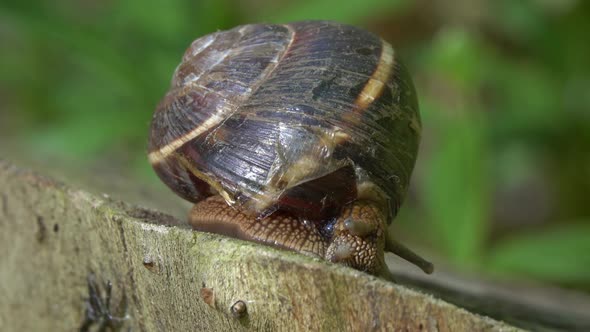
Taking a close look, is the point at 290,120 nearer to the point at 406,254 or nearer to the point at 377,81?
the point at 377,81

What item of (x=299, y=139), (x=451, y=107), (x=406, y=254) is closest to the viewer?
(x=299, y=139)

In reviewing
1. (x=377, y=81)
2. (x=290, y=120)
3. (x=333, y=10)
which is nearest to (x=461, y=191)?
(x=333, y=10)

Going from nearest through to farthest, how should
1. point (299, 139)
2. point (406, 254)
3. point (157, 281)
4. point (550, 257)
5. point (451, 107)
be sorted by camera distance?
point (157, 281) → point (299, 139) → point (406, 254) → point (550, 257) → point (451, 107)

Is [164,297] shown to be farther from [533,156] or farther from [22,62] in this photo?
[22,62]

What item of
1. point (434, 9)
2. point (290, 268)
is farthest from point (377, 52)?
point (434, 9)

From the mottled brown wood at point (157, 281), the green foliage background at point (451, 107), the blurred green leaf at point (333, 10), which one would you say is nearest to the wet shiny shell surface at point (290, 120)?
the mottled brown wood at point (157, 281)

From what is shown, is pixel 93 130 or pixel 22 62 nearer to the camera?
pixel 93 130

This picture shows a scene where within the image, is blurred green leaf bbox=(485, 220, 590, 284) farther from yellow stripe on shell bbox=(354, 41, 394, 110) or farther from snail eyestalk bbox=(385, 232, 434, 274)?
yellow stripe on shell bbox=(354, 41, 394, 110)

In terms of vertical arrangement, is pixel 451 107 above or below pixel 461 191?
above
